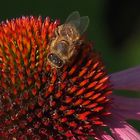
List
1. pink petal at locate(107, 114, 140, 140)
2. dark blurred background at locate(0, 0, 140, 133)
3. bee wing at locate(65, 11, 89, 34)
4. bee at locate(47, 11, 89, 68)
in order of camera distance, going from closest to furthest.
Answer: bee at locate(47, 11, 89, 68), bee wing at locate(65, 11, 89, 34), pink petal at locate(107, 114, 140, 140), dark blurred background at locate(0, 0, 140, 133)

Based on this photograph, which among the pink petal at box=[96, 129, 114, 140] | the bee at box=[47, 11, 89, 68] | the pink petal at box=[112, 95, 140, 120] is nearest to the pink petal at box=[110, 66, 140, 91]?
the pink petal at box=[112, 95, 140, 120]

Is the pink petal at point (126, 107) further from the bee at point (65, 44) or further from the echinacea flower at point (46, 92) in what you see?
the bee at point (65, 44)

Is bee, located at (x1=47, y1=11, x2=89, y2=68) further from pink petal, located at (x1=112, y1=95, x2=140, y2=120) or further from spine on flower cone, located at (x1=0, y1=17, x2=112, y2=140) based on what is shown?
pink petal, located at (x1=112, y1=95, x2=140, y2=120)

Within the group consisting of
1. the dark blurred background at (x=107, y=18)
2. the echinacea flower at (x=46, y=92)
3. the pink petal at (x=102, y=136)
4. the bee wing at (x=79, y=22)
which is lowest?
the pink petal at (x=102, y=136)

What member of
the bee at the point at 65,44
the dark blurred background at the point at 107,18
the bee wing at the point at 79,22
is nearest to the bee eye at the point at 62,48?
the bee at the point at 65,44

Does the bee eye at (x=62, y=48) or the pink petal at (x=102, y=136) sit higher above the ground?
the bee eye at (x=62, y=48)

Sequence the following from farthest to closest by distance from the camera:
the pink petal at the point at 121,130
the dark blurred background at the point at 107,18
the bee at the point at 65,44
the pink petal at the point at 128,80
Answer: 1. the dark blurred background at the point at 107,18
2. the pink petal at the point at 128,80
3. the pink petal at the point at 121,130
4. the bee at the point at 65,44

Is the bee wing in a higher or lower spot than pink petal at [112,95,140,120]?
higher

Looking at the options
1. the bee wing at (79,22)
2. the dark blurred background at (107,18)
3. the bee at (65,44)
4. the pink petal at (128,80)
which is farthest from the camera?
the dark blurred background at (107,18)

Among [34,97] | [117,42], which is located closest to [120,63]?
[117,42]
